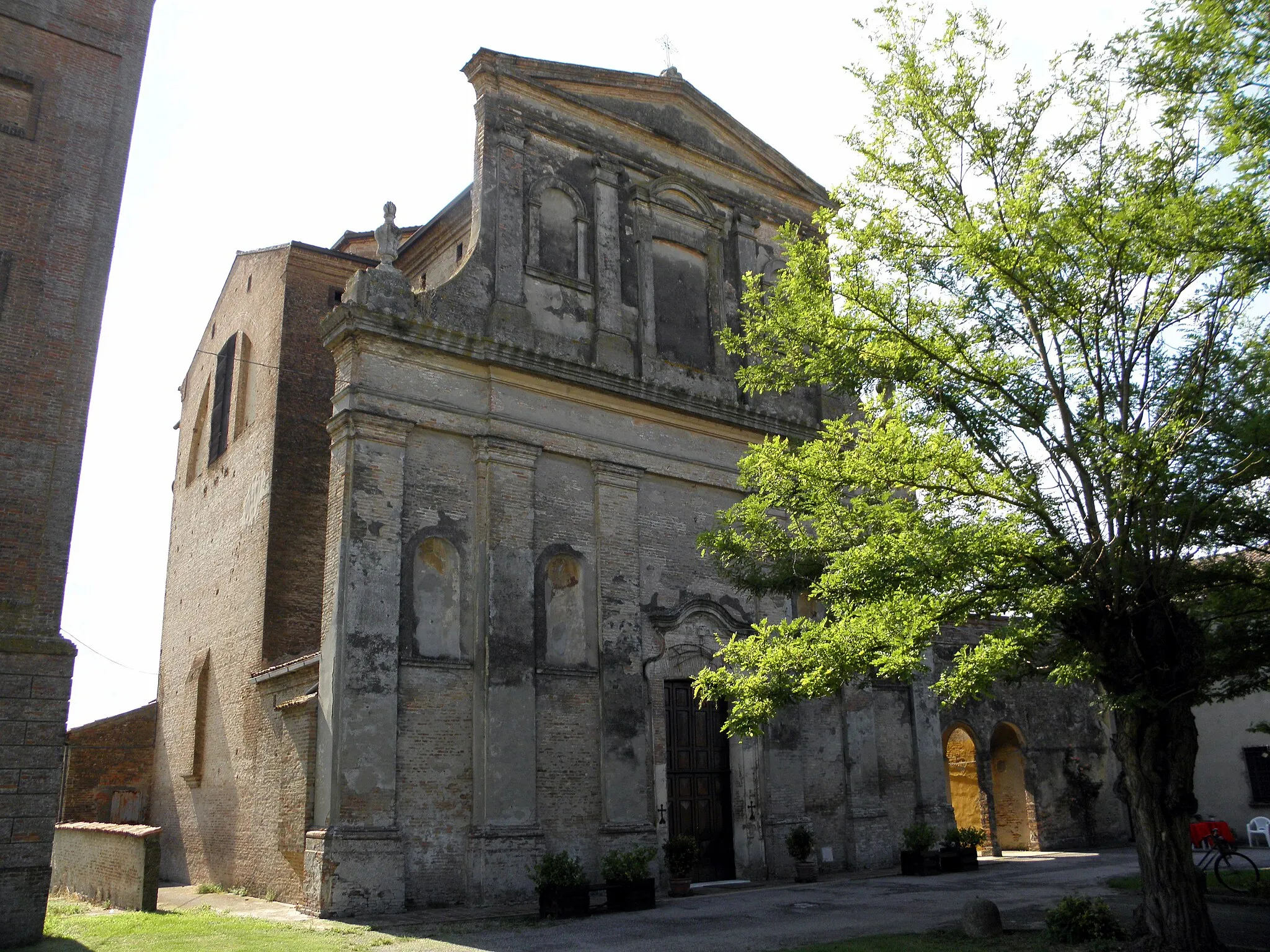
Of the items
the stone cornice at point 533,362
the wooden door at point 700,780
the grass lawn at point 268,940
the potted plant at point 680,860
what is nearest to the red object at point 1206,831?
the wooden door at point 700,780

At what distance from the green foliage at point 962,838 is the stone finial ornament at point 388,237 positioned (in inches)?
522

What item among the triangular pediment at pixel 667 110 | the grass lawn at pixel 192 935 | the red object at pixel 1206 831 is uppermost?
the triangular pediment at pixel 667 110

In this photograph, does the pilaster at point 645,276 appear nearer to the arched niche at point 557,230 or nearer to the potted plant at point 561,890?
the arched niche at point 557,230

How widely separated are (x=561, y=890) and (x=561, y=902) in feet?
0.47

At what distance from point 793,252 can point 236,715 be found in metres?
12.0

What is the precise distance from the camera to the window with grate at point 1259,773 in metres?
23.7

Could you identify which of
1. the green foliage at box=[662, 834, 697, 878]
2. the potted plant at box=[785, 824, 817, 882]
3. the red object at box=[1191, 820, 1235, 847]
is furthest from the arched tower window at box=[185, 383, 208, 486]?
the red object at box=[1191, 820, 1235, 847]

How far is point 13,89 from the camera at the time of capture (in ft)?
41.7

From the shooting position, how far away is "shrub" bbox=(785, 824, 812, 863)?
16219 millimetres

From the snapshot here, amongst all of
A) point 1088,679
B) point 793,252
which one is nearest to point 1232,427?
point 1088,679

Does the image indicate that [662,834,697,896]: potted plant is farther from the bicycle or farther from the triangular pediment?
the triangular pediment

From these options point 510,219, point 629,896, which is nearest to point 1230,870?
point 629,896

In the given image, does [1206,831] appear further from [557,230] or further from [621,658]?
[557,230]

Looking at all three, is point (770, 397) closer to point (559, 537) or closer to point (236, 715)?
point (559, 537)
